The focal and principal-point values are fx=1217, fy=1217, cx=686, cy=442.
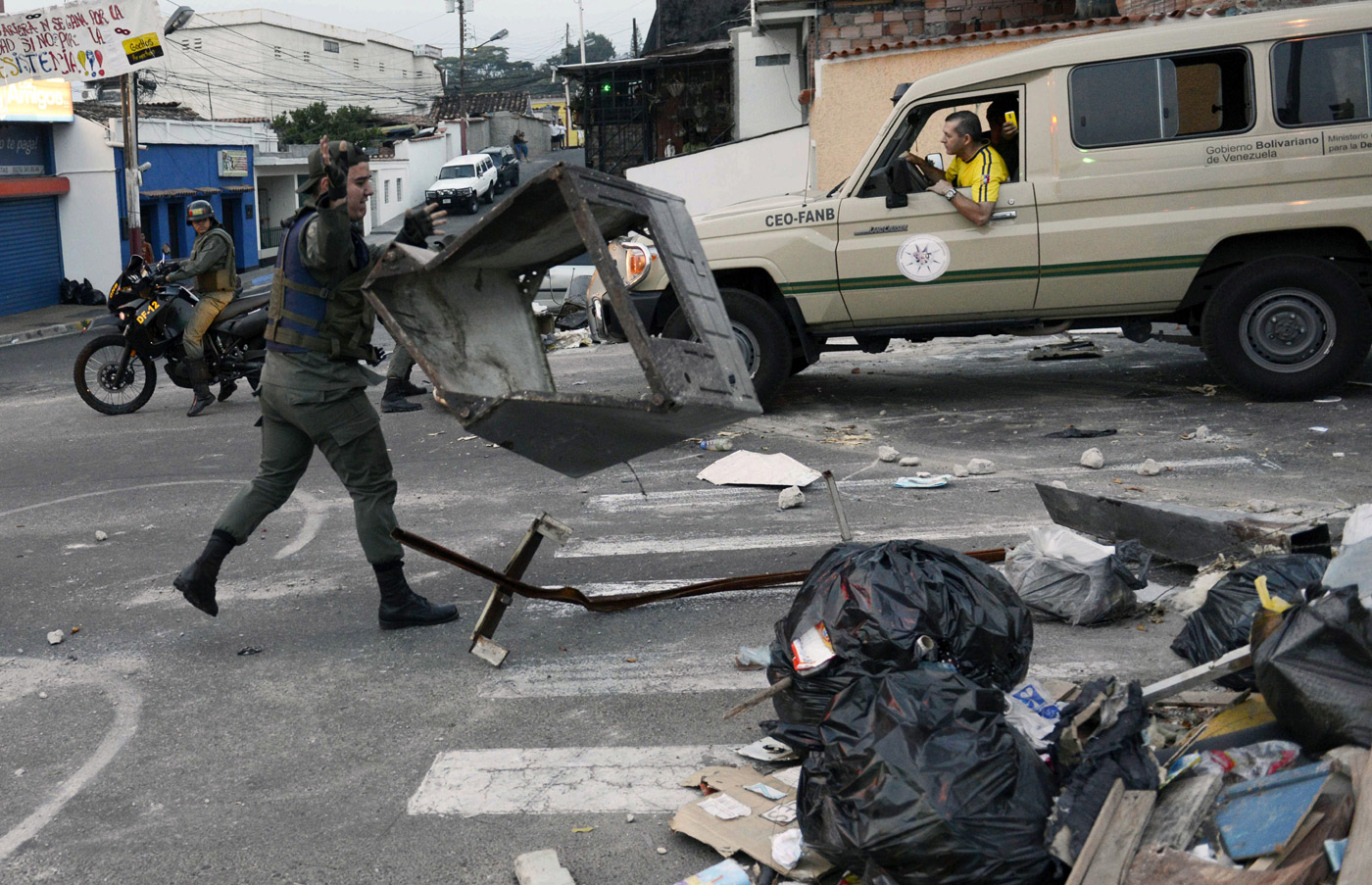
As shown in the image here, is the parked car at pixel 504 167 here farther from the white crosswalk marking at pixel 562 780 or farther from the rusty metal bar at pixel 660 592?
the white crosswalk marking at pixel 562 780

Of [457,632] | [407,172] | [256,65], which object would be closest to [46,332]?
[457,632]

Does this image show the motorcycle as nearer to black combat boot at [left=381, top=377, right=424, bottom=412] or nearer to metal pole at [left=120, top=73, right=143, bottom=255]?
black combat boot at [left=381, top=377, right=424, bottom=412]

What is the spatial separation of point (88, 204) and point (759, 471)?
984 inches

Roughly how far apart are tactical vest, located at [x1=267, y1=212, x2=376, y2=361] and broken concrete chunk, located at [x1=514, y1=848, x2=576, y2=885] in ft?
7.64

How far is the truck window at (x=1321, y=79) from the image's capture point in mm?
7656

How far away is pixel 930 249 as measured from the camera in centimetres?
811

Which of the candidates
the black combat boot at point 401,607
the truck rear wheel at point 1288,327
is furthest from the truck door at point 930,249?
the black combat boot at point 401,607

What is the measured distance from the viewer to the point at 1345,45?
7648 millimetres

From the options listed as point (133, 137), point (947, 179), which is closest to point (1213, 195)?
point (947, 179)

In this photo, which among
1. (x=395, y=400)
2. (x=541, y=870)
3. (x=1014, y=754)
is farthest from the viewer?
(x=395, y=400)

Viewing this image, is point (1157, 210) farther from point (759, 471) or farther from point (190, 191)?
point (190, 191)

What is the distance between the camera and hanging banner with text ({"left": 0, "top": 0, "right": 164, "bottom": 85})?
20.7 meters

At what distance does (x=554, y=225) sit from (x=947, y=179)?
14.1 ft

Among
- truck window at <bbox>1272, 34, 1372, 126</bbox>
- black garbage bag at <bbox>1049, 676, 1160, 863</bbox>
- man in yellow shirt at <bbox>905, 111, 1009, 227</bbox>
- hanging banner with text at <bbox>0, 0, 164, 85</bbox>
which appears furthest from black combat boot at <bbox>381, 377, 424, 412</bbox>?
hanging banner with text at <bbox>0, 0, 164, 85</bbox>
